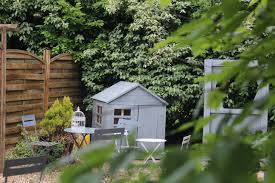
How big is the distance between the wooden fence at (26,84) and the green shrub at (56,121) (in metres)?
0.45

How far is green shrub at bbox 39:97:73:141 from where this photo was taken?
765 cm

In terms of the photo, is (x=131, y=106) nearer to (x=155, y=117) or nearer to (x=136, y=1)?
(x=155, y=117)

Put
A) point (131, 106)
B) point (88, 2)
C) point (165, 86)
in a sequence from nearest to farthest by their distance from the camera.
A: point (131, 106), point (165, 86), point (88, 2)

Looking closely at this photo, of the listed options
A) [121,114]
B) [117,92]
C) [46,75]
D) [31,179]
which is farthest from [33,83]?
[31,179]

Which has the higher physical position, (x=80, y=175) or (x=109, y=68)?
(x=109, y=68)

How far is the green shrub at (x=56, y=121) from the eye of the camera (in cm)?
765

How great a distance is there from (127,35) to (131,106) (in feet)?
5.25

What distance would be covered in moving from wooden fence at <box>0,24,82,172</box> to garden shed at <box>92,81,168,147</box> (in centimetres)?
91

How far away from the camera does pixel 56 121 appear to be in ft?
25.1

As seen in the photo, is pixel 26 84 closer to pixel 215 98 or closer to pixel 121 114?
pixel 121 114

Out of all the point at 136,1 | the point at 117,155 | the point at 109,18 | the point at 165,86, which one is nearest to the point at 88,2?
the point at 109,18

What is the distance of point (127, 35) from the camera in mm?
9031

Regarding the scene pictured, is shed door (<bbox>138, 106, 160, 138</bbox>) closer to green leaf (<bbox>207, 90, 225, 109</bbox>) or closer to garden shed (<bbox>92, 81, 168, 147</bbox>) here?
garden shed (<bbox>92, 81, 168, 147</bbox>)

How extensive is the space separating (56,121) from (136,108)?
145cm
